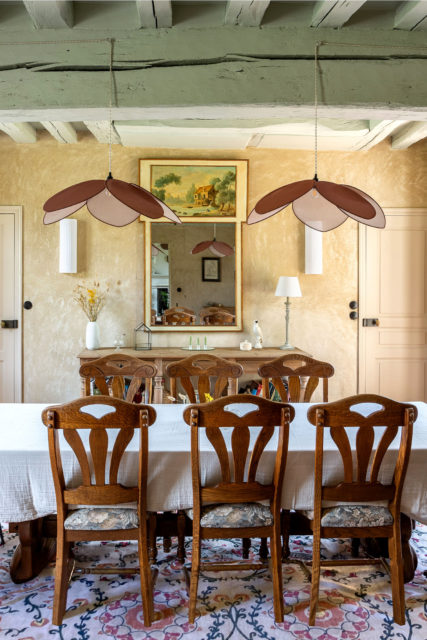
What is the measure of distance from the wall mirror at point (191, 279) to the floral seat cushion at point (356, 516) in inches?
110

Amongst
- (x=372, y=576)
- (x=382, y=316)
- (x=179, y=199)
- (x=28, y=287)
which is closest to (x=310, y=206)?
(x=372, y=576)

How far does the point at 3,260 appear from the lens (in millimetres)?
4629

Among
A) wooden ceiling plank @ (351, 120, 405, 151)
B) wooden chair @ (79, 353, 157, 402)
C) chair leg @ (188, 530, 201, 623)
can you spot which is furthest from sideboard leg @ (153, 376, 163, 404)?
wooden ceiling plank @ (351, 120, 405, 151)

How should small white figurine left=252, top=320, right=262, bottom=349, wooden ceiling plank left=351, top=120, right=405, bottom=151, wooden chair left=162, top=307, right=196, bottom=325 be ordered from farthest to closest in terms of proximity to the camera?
1. wooden chair left=162, top=307, right=196, bottom=325
2. small white figurine left=252, top=320, right=262, bottom=349
3. wooden ceiling plank left=351, top=120, right=405, bottom=151

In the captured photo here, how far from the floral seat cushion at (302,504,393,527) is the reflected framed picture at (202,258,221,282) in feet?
9.55

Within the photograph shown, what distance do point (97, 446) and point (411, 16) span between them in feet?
8.35

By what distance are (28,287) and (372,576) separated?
382cm

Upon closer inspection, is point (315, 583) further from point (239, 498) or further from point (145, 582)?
point (145, 582)

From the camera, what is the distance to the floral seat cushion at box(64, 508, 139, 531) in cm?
191

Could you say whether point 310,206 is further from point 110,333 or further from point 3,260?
point 3,260

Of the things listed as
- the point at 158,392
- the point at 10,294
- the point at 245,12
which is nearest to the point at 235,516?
the point at 158,392

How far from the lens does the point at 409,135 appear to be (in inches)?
164

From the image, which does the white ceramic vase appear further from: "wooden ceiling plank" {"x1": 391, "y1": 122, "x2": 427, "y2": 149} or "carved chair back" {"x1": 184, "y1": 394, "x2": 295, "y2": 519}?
"wooden ceiling plank" {"x1": 391, "y1": 122, "x2": 427, "y2": 149}

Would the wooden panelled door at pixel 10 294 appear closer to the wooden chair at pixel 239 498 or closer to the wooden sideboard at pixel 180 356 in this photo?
the wooden sideboard at pixel 180 356
